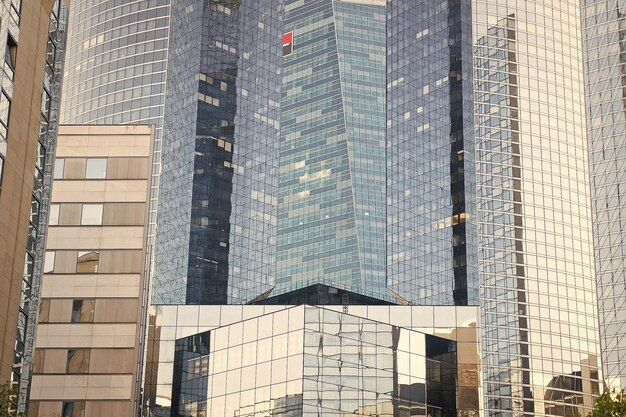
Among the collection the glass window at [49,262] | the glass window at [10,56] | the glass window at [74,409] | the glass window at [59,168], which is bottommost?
the glass window at [74,409]

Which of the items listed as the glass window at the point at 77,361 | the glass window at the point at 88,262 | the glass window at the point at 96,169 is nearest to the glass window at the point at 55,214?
the glass window at the point at 88,262

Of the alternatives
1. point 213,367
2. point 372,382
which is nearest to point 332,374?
point 372,382

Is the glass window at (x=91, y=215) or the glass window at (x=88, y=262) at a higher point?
the glass window at (x=91, y=215)

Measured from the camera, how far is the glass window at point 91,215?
347ft

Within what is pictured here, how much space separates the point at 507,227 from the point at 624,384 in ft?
111

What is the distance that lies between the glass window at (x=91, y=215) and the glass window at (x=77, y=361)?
1206cm

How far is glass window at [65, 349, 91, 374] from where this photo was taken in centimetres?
10150

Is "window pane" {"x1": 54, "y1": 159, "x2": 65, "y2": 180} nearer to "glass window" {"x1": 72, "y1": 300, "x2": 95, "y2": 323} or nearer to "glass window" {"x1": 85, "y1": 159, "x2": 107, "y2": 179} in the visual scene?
"glass window" {"x1": 85, "y1": 159, "x2": 107, "y2": 179}

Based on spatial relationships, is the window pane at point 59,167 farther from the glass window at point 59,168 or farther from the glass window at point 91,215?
the glass window at point 91,215

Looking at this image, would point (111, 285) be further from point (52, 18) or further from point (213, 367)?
point (52, 18)

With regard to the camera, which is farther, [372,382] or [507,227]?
[507,227]

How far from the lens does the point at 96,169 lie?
10738cm

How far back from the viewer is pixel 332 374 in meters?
111

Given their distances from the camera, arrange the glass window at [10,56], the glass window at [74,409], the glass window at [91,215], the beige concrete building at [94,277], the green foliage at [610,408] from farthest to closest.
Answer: the glass window at [91,215] → the beige concrete building at [94,277] → the glass window at [74,409] → the green foliage at [610,408] → the glass window at [10,56]
